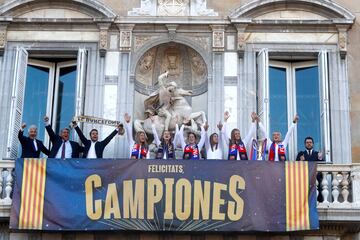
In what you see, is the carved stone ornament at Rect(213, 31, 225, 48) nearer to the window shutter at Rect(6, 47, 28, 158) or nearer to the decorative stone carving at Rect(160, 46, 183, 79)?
the decorative stone carving at Rect(160, 46, 183, 79)

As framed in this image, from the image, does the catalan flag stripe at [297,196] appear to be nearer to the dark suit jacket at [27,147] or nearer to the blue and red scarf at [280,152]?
the blue and red scarf at [280,152]

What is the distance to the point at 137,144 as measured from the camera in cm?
1762

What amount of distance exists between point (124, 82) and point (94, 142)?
1.81 m

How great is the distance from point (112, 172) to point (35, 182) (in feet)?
5.15

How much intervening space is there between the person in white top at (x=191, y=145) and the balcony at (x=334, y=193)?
254 cm

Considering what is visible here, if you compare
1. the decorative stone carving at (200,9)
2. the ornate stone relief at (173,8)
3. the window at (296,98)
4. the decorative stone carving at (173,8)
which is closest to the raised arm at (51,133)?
the ornate stone relief at (173,8)

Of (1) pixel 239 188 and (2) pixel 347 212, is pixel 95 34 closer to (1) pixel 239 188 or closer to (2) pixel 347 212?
(1) pixel 239 188

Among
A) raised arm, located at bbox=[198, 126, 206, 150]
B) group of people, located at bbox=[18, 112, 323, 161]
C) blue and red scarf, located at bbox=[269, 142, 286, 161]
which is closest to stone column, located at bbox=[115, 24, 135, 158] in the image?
group of people, located at bbox=[18, 112, 323, 161]

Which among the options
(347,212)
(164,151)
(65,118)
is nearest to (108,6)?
(65,118)

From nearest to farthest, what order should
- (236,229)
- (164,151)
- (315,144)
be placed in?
(236,229) < (164,151) < (315,144)

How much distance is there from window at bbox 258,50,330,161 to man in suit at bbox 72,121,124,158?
3.34 meters

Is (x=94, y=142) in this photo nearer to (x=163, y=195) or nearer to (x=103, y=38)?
(x=163, y=195)

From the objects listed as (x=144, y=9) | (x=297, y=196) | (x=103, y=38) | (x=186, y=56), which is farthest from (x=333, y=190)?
(x=103, y=38)

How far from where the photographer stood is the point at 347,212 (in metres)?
16.5
